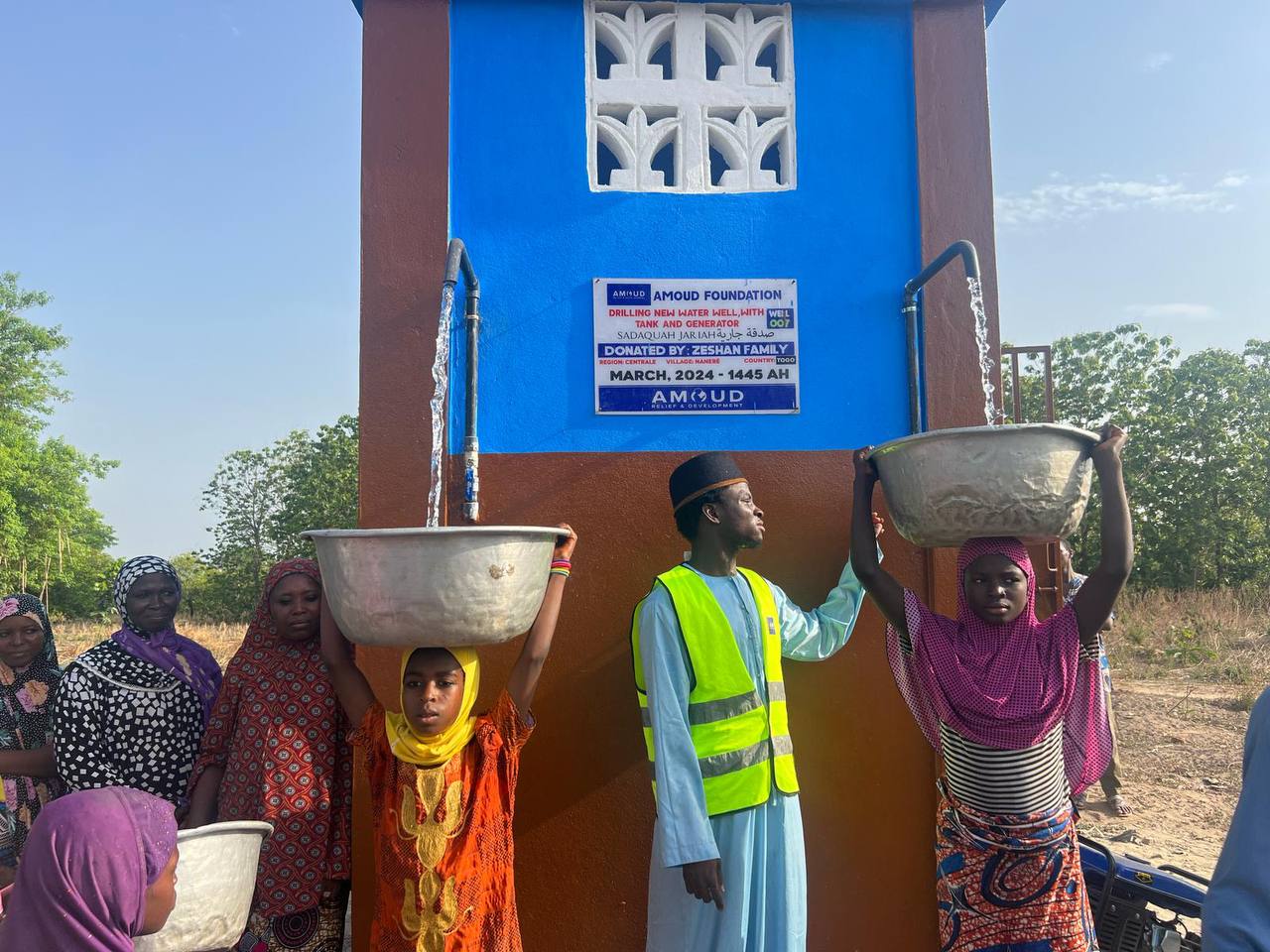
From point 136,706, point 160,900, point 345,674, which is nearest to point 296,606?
point 345,674

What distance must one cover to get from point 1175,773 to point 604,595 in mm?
7030

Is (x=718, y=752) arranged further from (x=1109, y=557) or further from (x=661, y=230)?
(x=661, y=230)

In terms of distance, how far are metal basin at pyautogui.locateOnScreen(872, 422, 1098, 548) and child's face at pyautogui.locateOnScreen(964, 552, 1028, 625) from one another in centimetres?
18

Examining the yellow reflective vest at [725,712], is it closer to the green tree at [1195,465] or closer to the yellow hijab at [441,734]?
the yellow hijab at [441,734]

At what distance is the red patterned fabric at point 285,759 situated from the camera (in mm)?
2654

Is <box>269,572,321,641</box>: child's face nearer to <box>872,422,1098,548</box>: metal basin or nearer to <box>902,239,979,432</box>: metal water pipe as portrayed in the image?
<box>872,422,1098,548</box>: metal basin

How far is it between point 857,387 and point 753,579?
0.96m

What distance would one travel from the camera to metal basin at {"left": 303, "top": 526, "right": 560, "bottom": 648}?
6.89ft

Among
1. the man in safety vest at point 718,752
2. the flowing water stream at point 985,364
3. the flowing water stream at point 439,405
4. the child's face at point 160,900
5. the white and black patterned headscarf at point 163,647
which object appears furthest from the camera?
the flowing water stream at point 985,364

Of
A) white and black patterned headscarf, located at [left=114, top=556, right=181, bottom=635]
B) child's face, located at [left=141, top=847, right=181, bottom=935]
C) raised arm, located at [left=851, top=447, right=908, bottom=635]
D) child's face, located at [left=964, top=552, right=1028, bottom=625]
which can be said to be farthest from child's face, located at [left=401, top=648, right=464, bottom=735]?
child's face, located at [left=964, top=552, right=1028, bottom=625]

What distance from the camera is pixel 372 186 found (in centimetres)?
323

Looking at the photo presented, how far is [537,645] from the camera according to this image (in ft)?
8.36

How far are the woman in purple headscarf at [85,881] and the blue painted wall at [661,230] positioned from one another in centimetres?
172

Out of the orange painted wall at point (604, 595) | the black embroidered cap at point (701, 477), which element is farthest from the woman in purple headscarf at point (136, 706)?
the black embroidered cap at point (701, 477)
